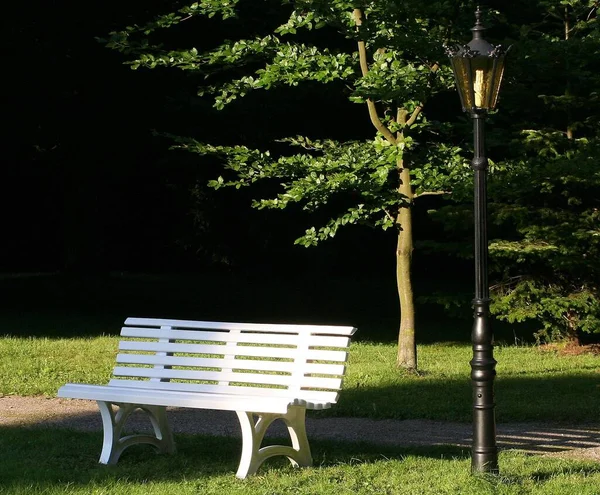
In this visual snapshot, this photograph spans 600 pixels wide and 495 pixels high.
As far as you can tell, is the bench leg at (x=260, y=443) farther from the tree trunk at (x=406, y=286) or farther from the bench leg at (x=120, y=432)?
the tree trunk at (x=406, y=286)

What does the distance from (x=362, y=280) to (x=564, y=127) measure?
18.4m

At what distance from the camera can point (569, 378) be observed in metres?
12.7

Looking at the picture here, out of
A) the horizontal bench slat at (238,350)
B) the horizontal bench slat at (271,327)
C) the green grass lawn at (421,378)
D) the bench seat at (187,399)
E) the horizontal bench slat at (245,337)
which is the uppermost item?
the horizontal bench slat at (271,327)

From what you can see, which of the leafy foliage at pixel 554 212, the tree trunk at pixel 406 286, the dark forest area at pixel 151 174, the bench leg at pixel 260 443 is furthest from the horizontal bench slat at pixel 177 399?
the dark forest area at pixel 151 174

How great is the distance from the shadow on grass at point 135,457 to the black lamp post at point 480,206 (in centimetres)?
98

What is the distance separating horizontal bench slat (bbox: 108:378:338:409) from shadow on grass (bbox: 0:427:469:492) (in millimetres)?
482

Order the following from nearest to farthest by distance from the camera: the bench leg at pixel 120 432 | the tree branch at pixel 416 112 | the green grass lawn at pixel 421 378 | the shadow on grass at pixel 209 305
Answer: the bench leg at pixel 120 432 < the green grass lawn at pixel 421 378 < the tree branch at pixel 416 112 < the shadow on grass at pixel 209 305

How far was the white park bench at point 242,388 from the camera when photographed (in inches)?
277

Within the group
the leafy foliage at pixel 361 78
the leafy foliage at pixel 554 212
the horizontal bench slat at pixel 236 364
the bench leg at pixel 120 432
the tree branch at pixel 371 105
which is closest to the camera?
the horizontal bench slat at pixel 236 364

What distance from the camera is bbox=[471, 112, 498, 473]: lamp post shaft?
270 inches

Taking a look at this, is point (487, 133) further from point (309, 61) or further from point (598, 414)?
point (598, 414)

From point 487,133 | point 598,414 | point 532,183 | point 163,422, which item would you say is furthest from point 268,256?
point 163,422

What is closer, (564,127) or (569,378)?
(569,378)

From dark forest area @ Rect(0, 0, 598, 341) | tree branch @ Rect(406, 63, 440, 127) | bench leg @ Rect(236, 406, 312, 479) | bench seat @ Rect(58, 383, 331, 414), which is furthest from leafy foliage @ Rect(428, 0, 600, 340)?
bench seat @ Rect(58, 383, 331, 414)
